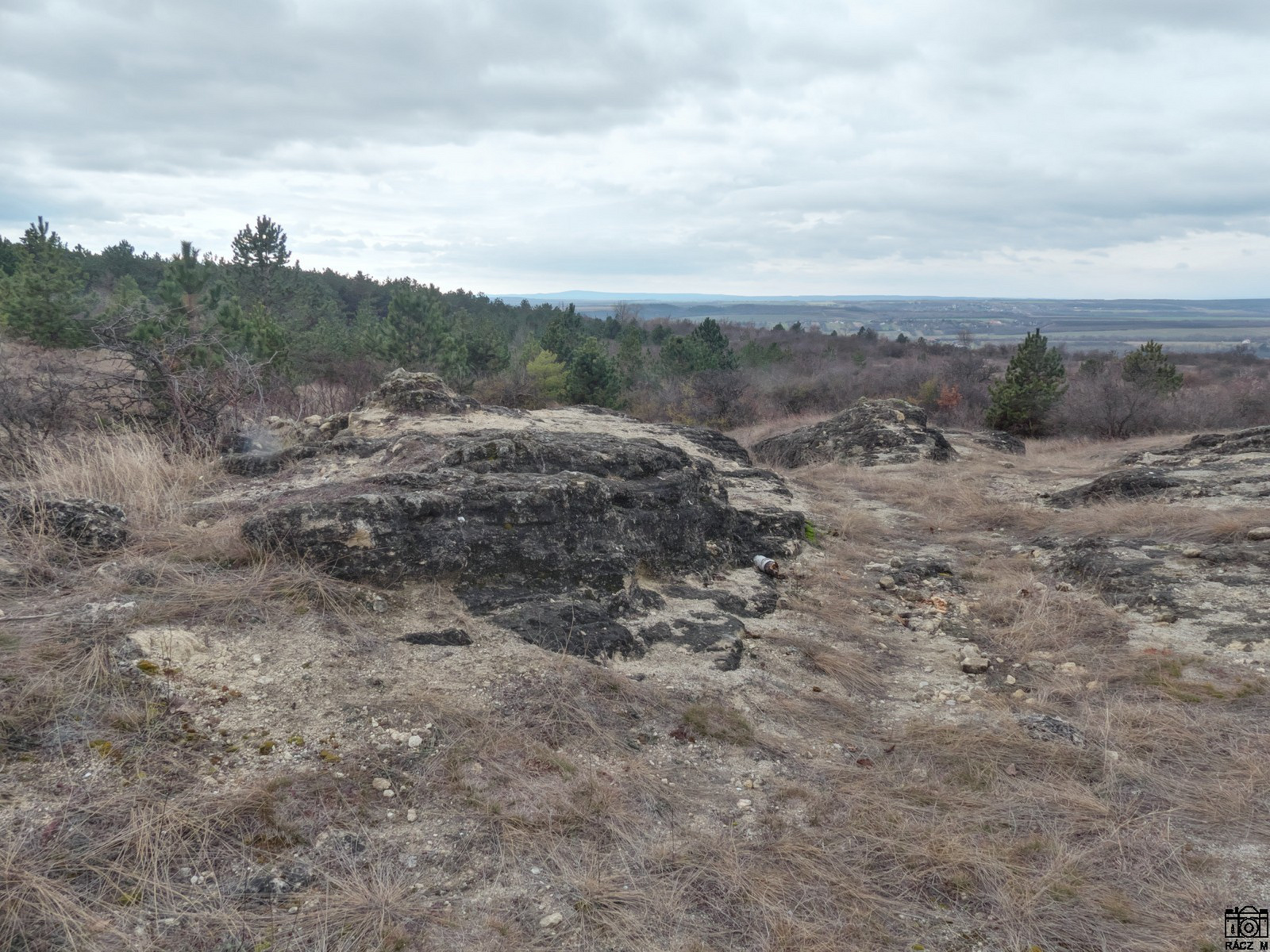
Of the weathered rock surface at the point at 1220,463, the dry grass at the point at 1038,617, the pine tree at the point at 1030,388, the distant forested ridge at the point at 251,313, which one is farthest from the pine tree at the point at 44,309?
the pine tree at the point at 1030,388

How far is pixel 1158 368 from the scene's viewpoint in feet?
79.4

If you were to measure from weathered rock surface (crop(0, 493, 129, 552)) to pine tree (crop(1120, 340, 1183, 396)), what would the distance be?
2703 centimetres

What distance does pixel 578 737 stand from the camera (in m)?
3.07

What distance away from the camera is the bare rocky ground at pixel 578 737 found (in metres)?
2.16

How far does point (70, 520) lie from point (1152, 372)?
93.8 ft

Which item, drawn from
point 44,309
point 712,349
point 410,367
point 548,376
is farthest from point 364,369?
point 712,349

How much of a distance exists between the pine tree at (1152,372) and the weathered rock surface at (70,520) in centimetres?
2703

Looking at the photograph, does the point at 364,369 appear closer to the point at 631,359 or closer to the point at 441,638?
the point at 631,359

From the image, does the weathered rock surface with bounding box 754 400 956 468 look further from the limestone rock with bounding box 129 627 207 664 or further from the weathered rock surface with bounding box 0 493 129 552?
the limestone rock with bounding box 129 627 207 664

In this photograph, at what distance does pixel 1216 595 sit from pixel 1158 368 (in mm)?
Answer: 23522

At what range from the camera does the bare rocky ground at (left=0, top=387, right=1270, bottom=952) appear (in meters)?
2.16

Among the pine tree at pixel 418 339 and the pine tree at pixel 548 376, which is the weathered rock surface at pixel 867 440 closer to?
the pine tree at pixel 418 339

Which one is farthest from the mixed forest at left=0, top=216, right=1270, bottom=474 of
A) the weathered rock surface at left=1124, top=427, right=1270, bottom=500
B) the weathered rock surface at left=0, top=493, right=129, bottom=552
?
the weathered rock surface at left=1124, top=427, right=1270, bottom=500

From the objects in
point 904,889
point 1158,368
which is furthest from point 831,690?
point 1158,368
